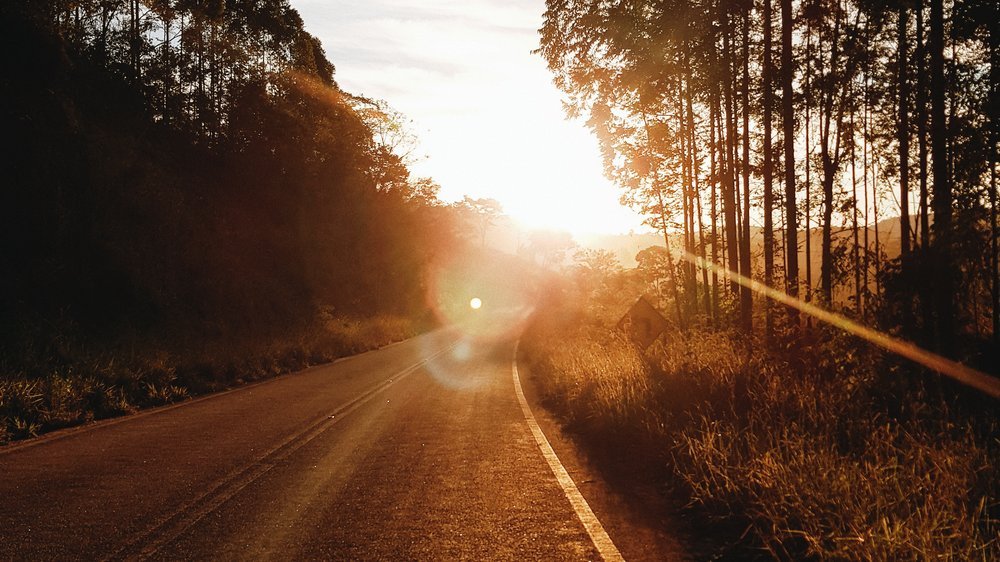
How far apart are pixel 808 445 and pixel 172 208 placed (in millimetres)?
22910

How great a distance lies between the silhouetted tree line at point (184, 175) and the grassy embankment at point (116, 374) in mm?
2655

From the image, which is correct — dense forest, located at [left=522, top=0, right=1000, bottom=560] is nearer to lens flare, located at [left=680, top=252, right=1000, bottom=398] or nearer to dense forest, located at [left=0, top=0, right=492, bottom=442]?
lens flare, located at [left=680, top=252, right=1000, bottom=398]

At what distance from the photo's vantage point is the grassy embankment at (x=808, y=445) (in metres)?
4.04

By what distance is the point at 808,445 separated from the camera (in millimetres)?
5574

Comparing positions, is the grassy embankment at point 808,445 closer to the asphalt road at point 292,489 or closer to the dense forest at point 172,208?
the asphalt road at point 292,489

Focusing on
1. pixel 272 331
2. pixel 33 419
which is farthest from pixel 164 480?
pixel 272 331

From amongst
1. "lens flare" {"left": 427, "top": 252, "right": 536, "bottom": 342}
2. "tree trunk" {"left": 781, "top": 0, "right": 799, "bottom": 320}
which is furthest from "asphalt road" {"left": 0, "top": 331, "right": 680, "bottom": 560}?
"lens flare" {"left": 427, "top": 252, "right": 536, "bottom": 342}

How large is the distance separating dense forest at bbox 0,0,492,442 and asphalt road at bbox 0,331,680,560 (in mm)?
2422

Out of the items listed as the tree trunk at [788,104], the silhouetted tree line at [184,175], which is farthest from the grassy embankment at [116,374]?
the tree trunk at [788,104]

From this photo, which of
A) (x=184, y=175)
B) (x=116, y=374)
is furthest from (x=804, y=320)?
(x=184, y=175)

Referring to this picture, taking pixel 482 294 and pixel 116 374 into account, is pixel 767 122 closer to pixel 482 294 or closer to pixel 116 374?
pixel 116 374

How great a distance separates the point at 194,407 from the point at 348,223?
1169 inches

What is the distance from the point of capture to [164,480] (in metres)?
6.15

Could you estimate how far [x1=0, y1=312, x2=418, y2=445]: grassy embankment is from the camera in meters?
9.26
